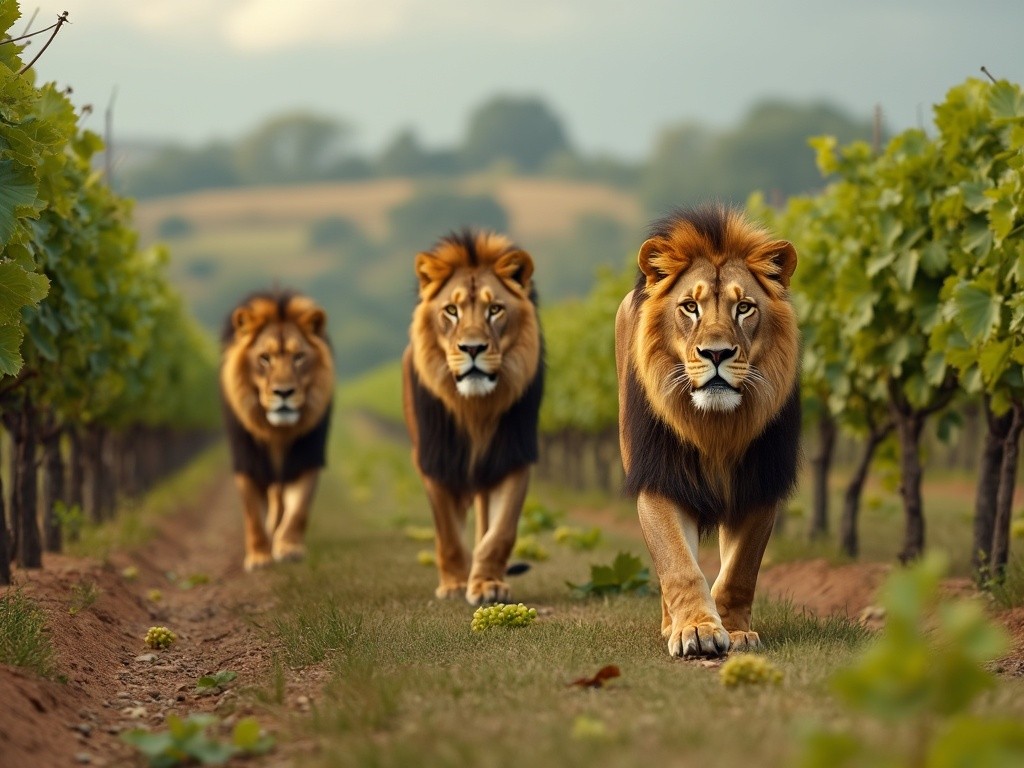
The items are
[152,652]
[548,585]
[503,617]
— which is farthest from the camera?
[548,585]

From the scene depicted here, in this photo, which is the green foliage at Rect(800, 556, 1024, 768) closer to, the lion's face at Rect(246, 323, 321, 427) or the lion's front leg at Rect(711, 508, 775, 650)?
the lion's front leg at Rect(711, 508, 775, 650)

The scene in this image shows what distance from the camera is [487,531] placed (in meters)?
10.3

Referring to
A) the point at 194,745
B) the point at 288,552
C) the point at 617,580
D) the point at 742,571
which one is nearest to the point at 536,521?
the point at 288,552

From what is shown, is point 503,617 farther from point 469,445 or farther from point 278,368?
point 278,368

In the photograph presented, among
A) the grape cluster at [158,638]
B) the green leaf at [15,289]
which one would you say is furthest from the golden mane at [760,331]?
the grape cluster at [158,638]

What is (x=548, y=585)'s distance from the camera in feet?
35.5

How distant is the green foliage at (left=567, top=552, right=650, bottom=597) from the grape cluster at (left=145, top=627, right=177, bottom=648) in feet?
9.50

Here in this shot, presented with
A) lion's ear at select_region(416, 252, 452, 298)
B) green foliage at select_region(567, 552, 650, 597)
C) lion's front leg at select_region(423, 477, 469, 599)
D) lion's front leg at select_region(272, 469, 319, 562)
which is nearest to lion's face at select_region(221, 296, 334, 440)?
lion's front leg at select_region(272, 469, 319, 562)

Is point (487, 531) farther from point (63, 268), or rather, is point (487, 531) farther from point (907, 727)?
point (907, 727)

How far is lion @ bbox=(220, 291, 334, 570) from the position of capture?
13594mm

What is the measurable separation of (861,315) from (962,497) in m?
14.9

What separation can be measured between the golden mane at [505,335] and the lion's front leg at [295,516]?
14.0 ft

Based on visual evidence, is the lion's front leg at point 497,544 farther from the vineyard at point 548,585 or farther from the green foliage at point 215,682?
the green foliage at point 215,682

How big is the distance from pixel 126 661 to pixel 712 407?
13.1 feet
